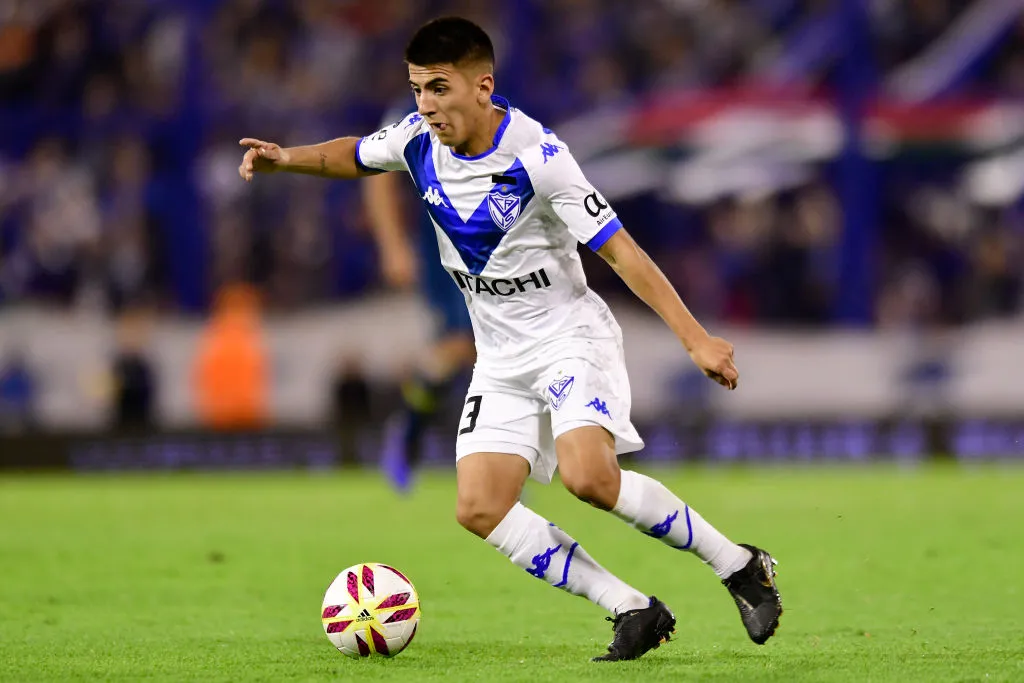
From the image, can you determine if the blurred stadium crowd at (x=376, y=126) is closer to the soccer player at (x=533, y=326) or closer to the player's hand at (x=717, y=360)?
the soccer player at (x=533, y=326)

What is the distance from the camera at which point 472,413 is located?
5664 millimetres

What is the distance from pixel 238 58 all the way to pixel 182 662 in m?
13.2

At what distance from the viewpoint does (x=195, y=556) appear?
8.70 metres

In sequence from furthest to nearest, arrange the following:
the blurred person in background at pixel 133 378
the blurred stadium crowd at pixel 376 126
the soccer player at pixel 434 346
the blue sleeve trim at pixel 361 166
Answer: the blurred stadium crowd at pixel 376 126, the blurred person in background at pixel 133 378, the soccer player at pixel 434 346, the blue sleeve trim at pixel 361 166

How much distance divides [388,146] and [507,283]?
2.14 feet

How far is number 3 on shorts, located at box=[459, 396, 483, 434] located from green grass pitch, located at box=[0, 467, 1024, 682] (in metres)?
0.74

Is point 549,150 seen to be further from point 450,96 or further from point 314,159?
point 314,159

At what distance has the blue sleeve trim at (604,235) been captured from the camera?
527 centimetres

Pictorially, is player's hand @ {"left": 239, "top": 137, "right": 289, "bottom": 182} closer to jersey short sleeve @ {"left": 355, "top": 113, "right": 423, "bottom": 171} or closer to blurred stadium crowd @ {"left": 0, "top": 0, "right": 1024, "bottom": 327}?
jersey short sleeve @ {"left": 355, "top": 113, "right": 423, "bottom": 171}

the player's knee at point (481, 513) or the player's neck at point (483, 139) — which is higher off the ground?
the player's neck at point (483, 139)

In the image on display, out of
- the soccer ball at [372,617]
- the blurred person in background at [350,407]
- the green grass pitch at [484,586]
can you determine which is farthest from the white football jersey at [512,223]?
the blurred person in background at [350,407]

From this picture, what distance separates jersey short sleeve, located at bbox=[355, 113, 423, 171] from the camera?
18.9 feet

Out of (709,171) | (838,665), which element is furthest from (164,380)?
(838,665)

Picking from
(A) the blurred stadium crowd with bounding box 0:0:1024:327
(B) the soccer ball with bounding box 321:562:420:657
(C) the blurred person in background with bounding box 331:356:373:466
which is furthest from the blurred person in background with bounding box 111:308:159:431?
(B) the soccer ball with bounding box 321:562:420:657
